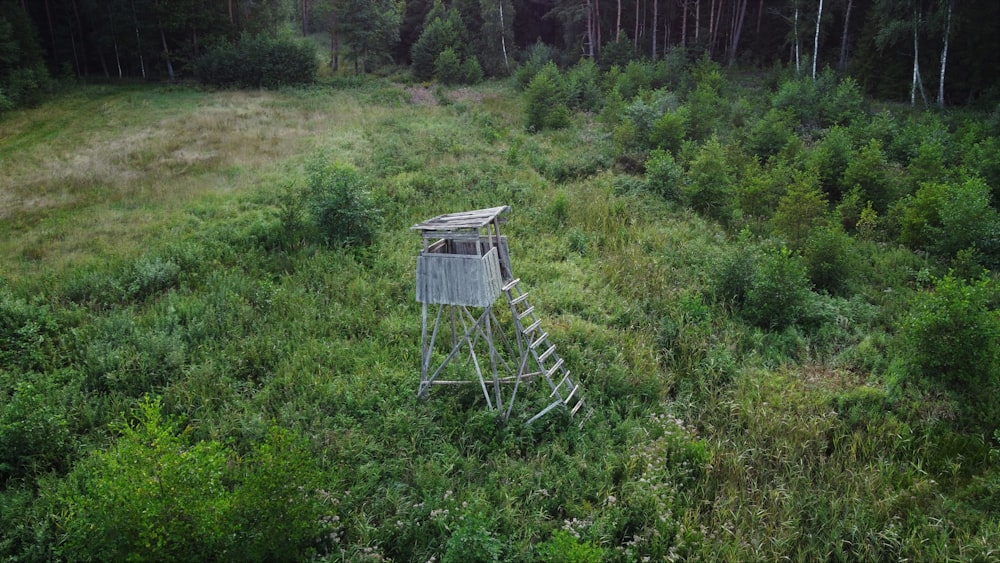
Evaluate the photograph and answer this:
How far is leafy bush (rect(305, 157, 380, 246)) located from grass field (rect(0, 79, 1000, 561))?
440mm

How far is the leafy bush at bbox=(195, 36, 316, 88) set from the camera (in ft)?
115

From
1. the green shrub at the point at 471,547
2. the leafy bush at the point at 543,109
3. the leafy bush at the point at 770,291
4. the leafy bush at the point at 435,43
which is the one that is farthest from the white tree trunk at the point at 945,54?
the green shrub at the point at 471,547

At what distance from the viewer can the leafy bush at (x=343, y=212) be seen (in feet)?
40.3

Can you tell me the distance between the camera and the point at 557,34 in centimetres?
A: 4962

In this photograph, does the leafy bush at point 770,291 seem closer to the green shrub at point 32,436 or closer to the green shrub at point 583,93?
the green shrub at point 32,436

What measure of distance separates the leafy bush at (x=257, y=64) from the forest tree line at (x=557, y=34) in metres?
1.52

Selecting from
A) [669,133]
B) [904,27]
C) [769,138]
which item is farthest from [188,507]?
[904,27]

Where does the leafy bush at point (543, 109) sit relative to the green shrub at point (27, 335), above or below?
above

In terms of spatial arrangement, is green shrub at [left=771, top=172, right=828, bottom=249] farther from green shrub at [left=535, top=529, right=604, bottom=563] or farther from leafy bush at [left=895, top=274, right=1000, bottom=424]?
green shrub at [left=535, top=529, right=604, bottom=563]

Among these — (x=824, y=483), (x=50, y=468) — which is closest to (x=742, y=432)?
(x=824, y=483)

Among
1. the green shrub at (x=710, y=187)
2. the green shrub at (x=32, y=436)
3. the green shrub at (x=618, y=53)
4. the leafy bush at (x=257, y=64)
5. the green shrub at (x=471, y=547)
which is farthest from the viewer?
the green shrub at (x=618, y=53)

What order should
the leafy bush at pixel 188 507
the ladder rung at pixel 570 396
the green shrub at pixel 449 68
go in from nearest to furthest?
the leafy bush at pixel 188 507 → the ladder rung at pixel 570 396 → the green shrub at pixel 449 68

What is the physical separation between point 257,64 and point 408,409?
35.8 metres

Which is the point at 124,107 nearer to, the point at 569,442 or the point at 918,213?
the point at 569,442
